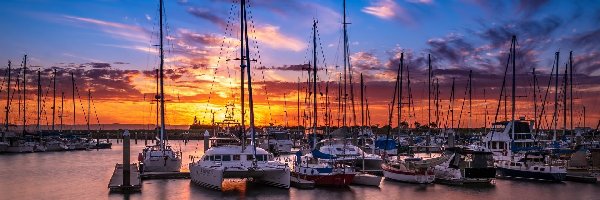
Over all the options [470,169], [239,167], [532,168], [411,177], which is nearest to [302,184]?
[239,167]

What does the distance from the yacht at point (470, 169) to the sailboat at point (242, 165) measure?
1349cm

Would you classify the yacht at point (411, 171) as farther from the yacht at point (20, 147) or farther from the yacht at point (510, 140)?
the yacht at point (20, 147)

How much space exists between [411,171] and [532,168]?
10858mm

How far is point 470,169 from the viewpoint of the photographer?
45.0 metres

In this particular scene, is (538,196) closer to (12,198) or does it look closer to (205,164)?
(205,164)

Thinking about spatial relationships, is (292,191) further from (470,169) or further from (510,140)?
(510,140)

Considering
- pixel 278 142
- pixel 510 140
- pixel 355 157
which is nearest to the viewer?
pixel 355 157

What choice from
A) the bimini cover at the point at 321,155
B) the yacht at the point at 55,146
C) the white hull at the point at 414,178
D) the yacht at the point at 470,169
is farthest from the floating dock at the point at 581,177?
the yacht at the point at 55,146

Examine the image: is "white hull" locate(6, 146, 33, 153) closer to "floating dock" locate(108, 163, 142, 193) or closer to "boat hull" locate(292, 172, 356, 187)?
"floating dock" locate(108, 163, 142, 193)

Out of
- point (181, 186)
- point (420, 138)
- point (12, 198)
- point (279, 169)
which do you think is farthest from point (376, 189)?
point (420, 138)

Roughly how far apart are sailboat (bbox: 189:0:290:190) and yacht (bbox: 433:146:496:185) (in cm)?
1349

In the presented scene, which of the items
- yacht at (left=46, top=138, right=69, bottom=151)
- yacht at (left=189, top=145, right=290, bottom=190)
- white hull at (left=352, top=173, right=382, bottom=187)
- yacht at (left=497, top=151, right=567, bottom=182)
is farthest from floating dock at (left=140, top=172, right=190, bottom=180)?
yacht at (left=46, top=138, right=69, bottom=151)

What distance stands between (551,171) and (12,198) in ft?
129

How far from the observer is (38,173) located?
2341 inches
